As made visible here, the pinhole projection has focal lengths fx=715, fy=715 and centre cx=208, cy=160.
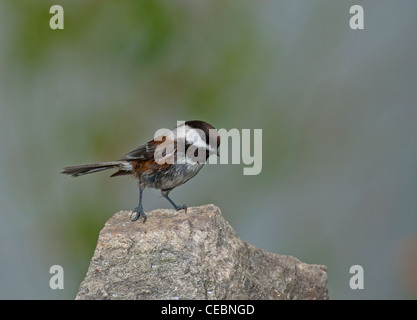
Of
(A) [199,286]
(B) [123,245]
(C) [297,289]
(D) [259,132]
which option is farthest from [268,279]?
(D) [259,132]

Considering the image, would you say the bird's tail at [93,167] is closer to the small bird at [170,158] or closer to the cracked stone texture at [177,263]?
the small bird at [170,158]

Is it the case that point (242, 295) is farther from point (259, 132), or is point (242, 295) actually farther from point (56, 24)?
point (56, 24)

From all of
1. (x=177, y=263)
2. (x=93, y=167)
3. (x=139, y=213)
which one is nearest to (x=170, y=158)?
(x=139, y=213)

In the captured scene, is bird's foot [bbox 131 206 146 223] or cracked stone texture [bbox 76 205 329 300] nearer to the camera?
cracked stone texture [bbox 76 205 329 300]

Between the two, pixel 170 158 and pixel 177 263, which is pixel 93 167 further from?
pixel 177 263

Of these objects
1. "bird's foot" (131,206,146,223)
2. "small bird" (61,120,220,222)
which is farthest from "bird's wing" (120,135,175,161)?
"bird's foot" (131,206,146,223)

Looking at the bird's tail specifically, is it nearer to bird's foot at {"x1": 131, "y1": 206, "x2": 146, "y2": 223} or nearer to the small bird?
the small bird

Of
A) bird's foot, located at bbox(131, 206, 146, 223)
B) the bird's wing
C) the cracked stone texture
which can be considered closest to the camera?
the cracked stone texture
